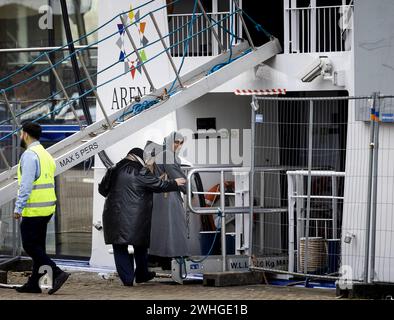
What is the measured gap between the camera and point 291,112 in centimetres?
1694

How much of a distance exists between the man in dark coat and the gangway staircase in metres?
0.47

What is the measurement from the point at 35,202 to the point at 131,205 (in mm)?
1714

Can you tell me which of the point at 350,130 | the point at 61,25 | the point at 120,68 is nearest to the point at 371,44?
the point at 350,130

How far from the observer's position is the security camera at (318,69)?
1584cm

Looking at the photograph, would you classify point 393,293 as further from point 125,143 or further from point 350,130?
point 125,143

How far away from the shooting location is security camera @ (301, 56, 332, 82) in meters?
15.8

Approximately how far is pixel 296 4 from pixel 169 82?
2.19 meters

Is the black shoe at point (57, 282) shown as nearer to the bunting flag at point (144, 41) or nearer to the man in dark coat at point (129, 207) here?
the man in dark coat at point (129, 207)

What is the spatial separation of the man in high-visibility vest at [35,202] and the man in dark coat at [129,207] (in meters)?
1.27

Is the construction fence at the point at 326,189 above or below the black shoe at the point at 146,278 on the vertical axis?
above

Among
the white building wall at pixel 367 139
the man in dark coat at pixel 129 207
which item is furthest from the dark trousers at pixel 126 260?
the white building wall at pixel 367 139

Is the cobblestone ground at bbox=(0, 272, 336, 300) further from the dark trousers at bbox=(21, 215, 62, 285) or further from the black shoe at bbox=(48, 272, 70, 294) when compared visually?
the dark trousers at bbox=(21, 215, 62, 285)

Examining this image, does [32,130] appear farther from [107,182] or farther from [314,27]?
[314,27]

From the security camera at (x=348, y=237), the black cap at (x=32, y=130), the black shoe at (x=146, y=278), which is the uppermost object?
the black cap at (x=32, y=130)
